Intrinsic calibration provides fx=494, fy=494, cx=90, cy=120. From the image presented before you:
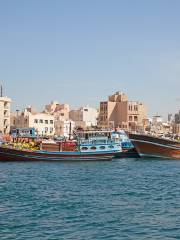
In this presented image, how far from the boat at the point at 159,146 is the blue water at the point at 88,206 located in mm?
21031

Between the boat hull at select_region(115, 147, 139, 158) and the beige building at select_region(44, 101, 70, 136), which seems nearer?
the boat hull at select_region(115, 147, 139, 158)

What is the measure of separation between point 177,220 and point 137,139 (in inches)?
1531

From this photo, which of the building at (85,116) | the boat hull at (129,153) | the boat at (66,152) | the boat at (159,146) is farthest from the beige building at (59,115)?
the boat at (66,152)

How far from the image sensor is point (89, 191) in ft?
85.4

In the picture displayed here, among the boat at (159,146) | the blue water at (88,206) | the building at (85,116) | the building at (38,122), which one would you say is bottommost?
the blue water at (88,206)

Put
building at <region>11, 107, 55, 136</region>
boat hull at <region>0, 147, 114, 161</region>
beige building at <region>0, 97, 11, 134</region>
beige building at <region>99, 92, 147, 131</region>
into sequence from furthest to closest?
beige building at <region>99, 92, 147, 131</region>, building at <region>11, 107, 55, 136</region>, beige building at <region>0, 97, 11, 134</region>, boat hull at <region>0, 147, 114, 161</region>

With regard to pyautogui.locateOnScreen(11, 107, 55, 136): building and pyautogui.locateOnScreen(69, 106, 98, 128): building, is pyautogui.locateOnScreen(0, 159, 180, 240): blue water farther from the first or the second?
pyautogui.locateOnScreen(69, 106, 98, 128): building

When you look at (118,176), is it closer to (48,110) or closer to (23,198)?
(23,198)

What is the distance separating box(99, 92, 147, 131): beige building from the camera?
14712cm

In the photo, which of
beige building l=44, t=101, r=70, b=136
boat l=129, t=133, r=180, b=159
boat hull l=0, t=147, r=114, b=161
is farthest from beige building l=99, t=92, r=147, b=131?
boat hull l=0, t=147, r=114, b=161

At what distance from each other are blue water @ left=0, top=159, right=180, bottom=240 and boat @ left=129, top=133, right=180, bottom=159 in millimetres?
21031

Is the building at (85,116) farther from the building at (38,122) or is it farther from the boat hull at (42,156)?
the boat hull at (42,156)

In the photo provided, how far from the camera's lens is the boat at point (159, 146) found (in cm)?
5634

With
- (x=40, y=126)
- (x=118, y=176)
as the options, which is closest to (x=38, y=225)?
(x=118, y=176)
